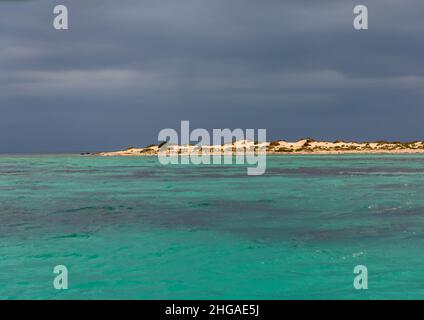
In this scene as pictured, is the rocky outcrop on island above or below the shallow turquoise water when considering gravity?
above

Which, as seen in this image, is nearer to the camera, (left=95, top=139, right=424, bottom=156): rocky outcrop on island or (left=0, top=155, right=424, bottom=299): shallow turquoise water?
(left=0, top=155, right=424, bottom=299): shallow turquoise water

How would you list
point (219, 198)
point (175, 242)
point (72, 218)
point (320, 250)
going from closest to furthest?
point (320, 250) → point (175, 242) → point (72, 218) → point (219, 198)

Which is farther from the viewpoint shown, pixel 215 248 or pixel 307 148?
pixel 307 148

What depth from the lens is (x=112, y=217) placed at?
25.2 meters

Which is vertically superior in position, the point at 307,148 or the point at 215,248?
the point at 307,148

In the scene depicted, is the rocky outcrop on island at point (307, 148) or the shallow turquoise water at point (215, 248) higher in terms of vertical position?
the rocky outcrop on island at point (307, 148)

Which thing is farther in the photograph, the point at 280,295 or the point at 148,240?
the point at 148,240

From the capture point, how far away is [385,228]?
20734 mm

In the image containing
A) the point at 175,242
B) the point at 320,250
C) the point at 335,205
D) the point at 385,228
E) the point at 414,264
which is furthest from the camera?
the point at 335,205

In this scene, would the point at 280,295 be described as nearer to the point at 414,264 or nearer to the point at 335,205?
the point at 414,264

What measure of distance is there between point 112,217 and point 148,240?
6586 mm

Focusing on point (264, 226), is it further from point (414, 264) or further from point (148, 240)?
point (414, 264)

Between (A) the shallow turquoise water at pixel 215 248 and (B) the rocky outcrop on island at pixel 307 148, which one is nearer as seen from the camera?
(A) the shallow turquoise water at pixel 215 248
